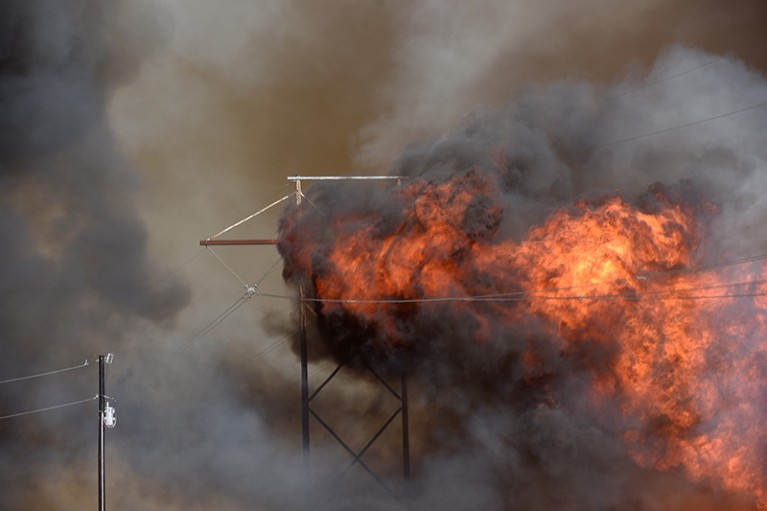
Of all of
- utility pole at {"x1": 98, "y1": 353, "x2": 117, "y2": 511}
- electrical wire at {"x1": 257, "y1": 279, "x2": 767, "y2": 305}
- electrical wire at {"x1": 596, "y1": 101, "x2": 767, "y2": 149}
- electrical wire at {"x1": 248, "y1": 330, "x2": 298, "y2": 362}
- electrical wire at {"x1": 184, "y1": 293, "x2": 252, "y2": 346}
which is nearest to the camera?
utility pole at {"x1": 98, "y1": 353, "x2": 117, "y2": 511}

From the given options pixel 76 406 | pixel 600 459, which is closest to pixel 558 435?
pixel 600 459

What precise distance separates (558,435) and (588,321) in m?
3.85

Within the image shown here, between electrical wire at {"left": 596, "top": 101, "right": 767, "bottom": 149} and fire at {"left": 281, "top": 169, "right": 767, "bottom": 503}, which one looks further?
electrical wire at {"left": 596, "top": 101, "right": 767, "bottom": 149}

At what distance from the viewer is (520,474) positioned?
32.1m

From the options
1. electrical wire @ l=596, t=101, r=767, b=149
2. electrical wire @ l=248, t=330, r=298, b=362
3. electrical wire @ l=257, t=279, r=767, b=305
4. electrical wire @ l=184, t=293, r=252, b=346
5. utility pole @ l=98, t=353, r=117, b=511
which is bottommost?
utility pole @ l=98, t=353, r=117, b=511

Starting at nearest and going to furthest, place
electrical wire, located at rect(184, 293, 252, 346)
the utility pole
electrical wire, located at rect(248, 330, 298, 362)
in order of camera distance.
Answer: the utility pole → electrical wire, located at rect(184, 293, 252, 346) → electrical wire, located at rect(248, 330, 298, 362)

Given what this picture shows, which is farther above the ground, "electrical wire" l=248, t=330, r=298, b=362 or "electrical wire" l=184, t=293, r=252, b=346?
"electrical wire" l=184, t=293, r=252, b=346

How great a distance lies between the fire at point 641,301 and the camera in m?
27.1

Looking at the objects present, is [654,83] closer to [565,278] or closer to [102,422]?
[565,278]

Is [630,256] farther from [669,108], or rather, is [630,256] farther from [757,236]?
[669,108]

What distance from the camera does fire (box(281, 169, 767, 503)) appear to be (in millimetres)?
27141

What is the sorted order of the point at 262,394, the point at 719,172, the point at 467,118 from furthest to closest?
the point at 262,394, the point at 467,118, the point at 719,172

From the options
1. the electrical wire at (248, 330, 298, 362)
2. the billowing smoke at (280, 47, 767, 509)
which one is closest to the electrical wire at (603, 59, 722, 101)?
the billowing smoke at (280, 47, 767, 509)

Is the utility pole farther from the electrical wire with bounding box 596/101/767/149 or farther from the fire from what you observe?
the electrical wire with bounding box 596/101/767/149
